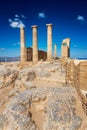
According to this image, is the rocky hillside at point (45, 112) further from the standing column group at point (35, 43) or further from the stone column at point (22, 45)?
the stone column at point (22, 45)

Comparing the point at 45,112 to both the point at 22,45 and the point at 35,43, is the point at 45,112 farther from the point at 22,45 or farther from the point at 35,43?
the point at 22,45

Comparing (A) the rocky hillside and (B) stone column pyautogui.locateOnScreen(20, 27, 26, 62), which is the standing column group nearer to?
(B) stone column pyautogui.locateOnScreen(20, 27, 26, 62)

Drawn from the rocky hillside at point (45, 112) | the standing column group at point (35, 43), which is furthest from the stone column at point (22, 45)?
the rocky hillside at point (45, 112)

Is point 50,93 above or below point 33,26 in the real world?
below

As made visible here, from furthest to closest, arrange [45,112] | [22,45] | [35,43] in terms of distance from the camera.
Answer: [22,45], [35,43], [45,112]

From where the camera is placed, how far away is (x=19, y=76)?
629 inches

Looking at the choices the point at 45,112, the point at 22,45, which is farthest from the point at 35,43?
the point at 45,112

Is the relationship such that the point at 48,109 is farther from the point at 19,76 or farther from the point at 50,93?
the point at 19,76

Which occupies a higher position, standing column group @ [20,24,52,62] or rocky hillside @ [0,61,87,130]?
standing column group @ [20,24,52,62]

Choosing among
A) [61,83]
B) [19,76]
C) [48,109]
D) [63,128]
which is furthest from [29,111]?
[19,76]

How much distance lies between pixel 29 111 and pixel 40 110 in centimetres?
64

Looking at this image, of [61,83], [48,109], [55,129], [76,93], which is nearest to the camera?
[55,129]

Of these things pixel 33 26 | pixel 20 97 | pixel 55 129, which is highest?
pixel 33 26

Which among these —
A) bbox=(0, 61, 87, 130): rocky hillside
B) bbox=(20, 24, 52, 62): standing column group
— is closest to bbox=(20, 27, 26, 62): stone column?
bbox=(20, 24, 52, 62): standing column group
